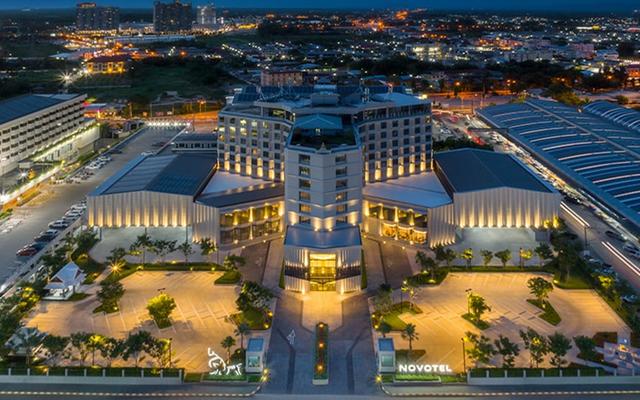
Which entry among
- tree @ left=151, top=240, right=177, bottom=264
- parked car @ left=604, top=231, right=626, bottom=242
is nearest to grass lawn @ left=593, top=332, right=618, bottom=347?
parked car @ left=604, top=231, right=626, bottom=242

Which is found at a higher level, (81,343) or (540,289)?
(540,289)

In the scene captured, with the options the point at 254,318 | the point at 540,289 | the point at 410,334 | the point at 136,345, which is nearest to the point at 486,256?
the point at 540,289

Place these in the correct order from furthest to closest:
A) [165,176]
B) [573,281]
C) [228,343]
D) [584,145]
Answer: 1. [584,145]
2. [165,176]
3. [573,281]
4. [228,343]

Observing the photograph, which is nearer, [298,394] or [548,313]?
[298,394]

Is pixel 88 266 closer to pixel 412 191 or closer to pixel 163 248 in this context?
pixel 163 248

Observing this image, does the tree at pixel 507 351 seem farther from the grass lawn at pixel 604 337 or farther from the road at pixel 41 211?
the road at pixel 41 211
